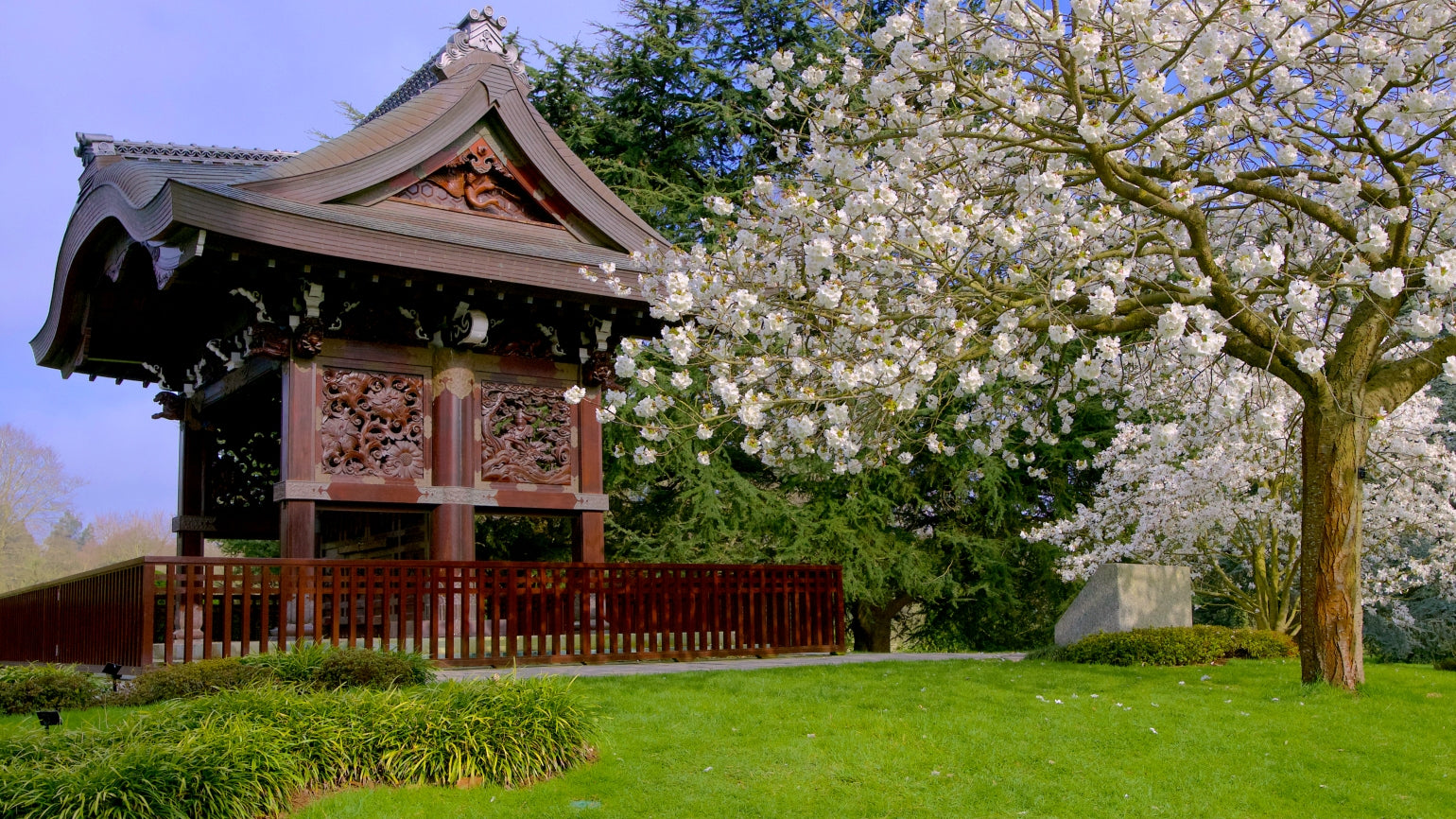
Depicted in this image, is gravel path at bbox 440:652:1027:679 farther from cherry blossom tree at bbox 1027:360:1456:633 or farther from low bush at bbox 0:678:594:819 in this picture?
cherry blossom tree at bbox 1027:360:1456:633

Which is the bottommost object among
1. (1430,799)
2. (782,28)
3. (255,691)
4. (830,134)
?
(1430,799)

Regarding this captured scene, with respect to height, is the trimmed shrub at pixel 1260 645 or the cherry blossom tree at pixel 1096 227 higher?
the cherry blossom tree at pixel 1096 227

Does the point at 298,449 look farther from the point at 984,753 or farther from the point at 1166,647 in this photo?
the point at 1166,647

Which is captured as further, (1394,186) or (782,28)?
(782,28)

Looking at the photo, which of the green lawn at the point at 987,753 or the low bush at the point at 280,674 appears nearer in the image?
the green lawn at the point at 987,753

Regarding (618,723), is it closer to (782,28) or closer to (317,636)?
(317,636)

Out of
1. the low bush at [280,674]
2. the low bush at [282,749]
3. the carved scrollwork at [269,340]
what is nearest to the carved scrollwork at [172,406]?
the carved scrollwork at [269,340]

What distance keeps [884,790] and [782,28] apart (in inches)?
704

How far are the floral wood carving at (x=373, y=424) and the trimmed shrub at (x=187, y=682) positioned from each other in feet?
11.0

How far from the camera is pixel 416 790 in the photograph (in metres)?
6.14

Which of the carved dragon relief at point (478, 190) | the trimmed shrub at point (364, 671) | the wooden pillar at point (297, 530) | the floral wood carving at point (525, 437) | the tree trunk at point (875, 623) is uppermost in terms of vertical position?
the carved dragon relief at point (478, 190)

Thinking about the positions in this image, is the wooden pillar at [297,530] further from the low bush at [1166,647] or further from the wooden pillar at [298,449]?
the low bush at [1166,647]

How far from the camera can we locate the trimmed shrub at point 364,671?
7965 mm

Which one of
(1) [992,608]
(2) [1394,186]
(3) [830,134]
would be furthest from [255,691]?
(1) [992,608]
